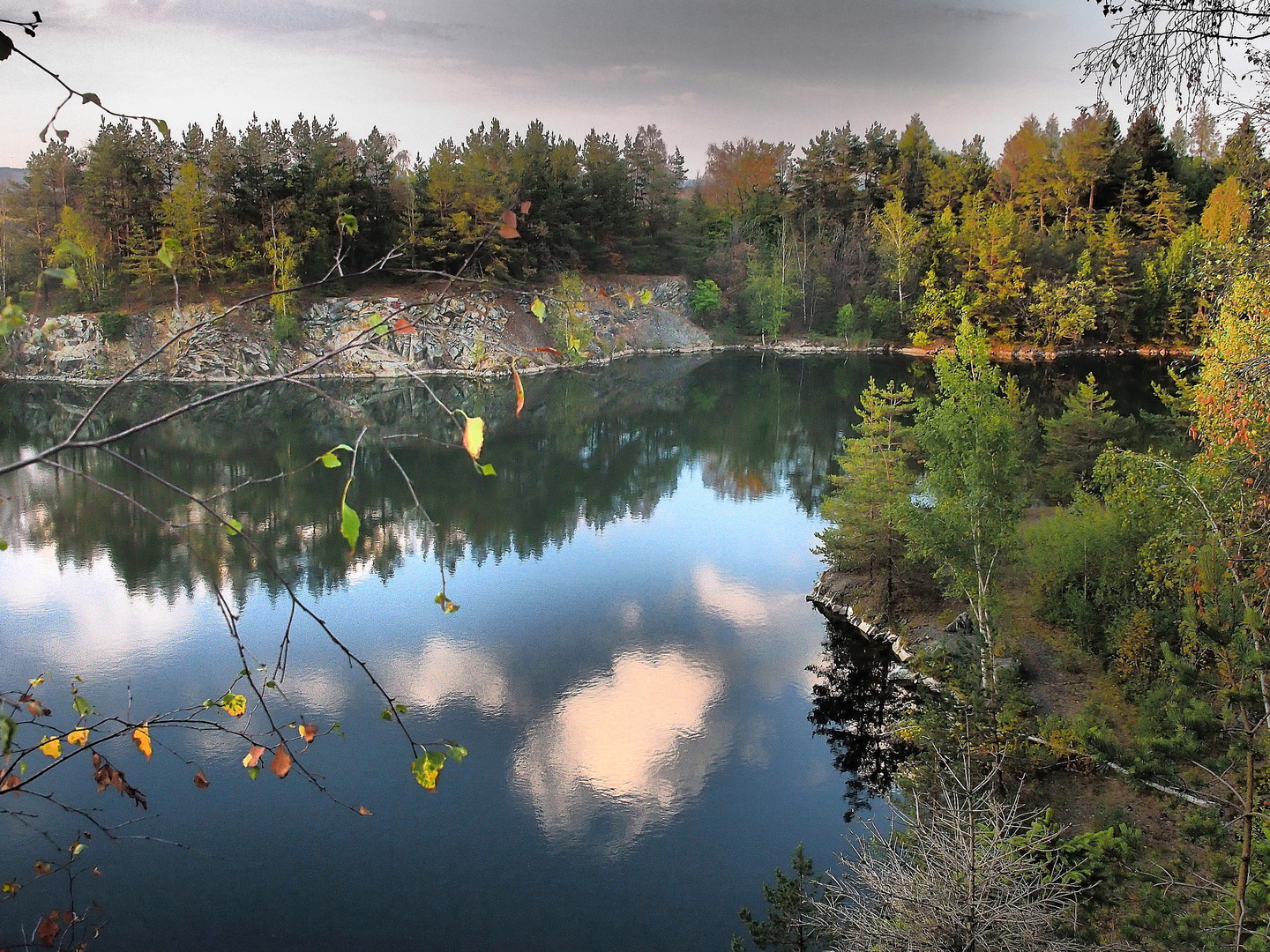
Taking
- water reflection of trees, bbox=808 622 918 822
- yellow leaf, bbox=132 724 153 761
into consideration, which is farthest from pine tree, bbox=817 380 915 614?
yellow leaf, bbox=132 724 153 761

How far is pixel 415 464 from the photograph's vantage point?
27984mm

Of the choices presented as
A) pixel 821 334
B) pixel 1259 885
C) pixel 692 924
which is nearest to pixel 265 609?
pixel 692 924

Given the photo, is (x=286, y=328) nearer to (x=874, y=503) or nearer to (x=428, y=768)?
(x=874, y=503)

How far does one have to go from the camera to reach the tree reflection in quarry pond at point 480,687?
10562mm

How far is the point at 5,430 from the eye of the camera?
3164 centimetres

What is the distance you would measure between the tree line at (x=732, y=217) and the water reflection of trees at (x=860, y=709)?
2481cm

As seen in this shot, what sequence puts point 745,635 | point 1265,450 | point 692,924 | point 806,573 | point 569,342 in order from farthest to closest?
point 806,573
point 745,635
point 692,924
point 1265,450
point 569,342

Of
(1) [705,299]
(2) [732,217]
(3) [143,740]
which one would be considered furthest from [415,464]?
(2) [732,217]

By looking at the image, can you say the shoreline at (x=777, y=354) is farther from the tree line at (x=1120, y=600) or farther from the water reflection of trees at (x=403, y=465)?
the tree line at (x=1120, y=600)

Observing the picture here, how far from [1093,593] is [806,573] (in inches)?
251

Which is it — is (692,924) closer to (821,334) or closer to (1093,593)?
(1093,593)

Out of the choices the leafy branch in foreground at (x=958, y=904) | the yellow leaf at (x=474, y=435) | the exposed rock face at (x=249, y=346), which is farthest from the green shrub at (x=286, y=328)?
the yellow leaf at (x=474, y=435)

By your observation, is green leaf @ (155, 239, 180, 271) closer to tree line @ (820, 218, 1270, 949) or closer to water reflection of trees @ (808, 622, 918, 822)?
tree line @ (820, 218, 1270, 949)

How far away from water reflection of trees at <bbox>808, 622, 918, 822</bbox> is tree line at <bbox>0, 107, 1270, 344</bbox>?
81.4 ft
